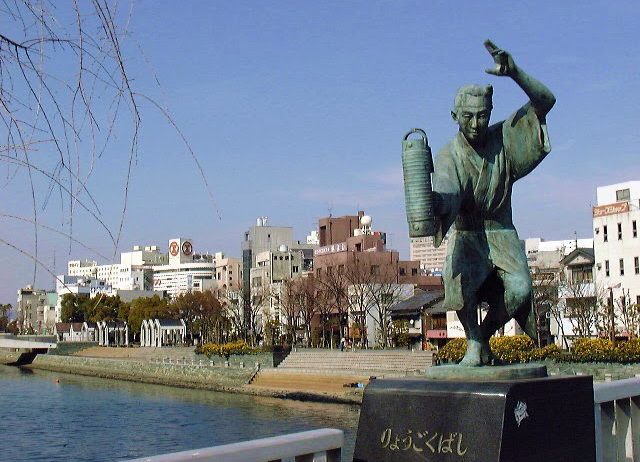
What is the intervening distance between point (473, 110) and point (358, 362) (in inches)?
1604

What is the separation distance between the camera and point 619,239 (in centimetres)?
4462

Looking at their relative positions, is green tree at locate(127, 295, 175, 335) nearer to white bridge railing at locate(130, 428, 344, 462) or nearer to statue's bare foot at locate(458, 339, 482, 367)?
statue's bare foot at locate(458, 339, 482, 367)

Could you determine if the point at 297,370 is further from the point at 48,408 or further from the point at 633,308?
the point at 633,308

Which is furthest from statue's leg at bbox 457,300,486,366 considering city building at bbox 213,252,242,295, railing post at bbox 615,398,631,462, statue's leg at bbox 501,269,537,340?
city building at bbox 213,252,242,295

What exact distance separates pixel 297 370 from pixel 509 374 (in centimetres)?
4210

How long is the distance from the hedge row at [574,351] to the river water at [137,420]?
6444 mm

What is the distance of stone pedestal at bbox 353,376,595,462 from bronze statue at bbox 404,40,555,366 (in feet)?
1.71

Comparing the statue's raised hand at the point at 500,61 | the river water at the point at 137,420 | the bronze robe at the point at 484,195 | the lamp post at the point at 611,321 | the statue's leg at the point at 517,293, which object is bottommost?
the river water at the point at 137,420

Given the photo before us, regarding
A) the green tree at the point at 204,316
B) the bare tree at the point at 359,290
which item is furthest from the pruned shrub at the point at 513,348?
the green tree at the point at 204,316

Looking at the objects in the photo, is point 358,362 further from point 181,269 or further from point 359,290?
point 181,269

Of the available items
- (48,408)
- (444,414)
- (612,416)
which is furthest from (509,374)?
(48,408)

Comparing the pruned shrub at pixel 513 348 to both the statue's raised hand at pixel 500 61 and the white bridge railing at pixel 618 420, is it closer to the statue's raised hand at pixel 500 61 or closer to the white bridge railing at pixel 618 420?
the white bridge railing at pixel 618 420

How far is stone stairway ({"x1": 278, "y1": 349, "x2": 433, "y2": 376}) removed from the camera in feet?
137

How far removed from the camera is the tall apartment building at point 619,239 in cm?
4378
